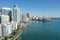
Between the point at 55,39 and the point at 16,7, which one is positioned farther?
the point at 16,7

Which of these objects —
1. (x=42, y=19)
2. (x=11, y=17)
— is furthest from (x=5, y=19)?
(x=42, y=19)

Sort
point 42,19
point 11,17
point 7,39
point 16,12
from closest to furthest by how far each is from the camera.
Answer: point 7,39 < point 11,17 < point 16,12 < point 42,19

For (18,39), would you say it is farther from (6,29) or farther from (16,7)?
(16,7)

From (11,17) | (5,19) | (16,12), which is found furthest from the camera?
(16,12)

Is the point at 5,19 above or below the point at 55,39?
above

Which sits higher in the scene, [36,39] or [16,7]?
[16,7]

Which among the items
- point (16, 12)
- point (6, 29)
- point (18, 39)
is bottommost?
point (18, 39)

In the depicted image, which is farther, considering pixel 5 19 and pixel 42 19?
pixel 42 19

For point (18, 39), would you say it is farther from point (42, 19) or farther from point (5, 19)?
point (42, 19)

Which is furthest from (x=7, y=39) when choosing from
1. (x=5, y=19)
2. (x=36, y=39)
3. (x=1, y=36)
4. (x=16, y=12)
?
(x=16, y=12)
